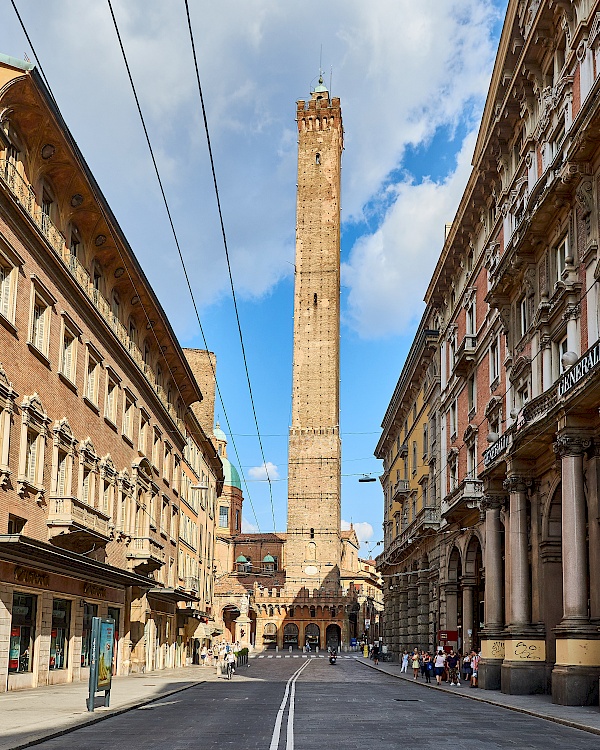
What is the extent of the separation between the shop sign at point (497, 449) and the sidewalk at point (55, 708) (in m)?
13.3

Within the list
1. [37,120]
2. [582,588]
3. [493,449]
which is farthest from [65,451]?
[582,588]

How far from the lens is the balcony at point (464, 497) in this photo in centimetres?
4059

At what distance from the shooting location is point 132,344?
46031mm

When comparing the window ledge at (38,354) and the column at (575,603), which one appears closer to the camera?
the column at (575,603)

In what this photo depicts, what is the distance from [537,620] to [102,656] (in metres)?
15.9

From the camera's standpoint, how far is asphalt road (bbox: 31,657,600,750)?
16469mm

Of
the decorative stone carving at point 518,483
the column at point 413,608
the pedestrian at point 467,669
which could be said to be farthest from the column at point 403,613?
the decorative stone carving at point 518,483

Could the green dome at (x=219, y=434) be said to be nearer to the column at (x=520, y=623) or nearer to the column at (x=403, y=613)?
the column at (x=403, y=613)

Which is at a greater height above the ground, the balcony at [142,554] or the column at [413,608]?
the balcony at [142,554]

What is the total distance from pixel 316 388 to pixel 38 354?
3746 inches

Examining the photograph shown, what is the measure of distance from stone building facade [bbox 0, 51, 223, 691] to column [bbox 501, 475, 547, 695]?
1352cm

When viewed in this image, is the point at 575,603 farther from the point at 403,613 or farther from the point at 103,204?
the point at 403,613

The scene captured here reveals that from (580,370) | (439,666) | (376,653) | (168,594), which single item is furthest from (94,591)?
(376,653)

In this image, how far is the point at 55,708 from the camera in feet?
75.0
